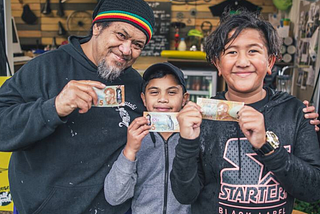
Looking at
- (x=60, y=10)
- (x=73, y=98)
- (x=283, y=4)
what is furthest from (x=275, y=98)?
(x=60, y=10)

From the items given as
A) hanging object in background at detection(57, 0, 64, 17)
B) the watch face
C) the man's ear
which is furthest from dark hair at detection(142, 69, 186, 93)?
hanging object in background at detection(57, 0, 64, 17)

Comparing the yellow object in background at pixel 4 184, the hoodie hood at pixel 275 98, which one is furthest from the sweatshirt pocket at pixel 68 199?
the yellow object in background at pixel 4 184

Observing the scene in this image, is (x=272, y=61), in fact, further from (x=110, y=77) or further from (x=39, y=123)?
(x=39, y=123)

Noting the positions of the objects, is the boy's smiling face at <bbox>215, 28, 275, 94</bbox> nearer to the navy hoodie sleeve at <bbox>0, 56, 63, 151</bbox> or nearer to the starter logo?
the starter logo

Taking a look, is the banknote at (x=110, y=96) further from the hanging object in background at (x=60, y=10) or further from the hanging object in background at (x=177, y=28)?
the hanging object in background at (x=60, y=10)

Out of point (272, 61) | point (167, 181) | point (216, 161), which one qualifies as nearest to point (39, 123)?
point (167, 181)

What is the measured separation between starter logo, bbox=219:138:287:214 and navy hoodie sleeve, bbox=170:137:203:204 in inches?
5.5

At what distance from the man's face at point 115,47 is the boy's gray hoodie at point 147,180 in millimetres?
423

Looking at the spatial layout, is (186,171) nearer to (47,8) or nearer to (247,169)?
(247,169)

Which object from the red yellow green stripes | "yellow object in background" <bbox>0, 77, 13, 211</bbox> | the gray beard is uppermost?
the red yellow green stripes

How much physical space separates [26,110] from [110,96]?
1.29 feet

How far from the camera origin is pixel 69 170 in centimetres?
152

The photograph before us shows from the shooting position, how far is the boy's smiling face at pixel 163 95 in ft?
5.53

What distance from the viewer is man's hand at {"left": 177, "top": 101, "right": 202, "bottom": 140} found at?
1274mm
